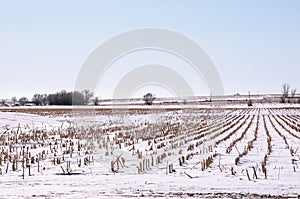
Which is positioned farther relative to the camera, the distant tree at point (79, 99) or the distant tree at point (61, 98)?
the distant tree at point (61, 98)

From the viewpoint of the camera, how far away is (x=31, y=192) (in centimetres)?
636

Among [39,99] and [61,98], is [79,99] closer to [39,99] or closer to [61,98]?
[61,98]

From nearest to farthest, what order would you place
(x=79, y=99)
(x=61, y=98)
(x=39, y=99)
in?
(x=79, y=99)
(x=61, y=98)
(x=39, y=99)

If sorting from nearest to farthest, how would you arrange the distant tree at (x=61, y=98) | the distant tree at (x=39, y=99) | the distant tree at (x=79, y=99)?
1. the distant tree at (x=79, y=99)
2. the distant tree at (x=61, y=98)
3. the distant tree at (x=39, y=99)

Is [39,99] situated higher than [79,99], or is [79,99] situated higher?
[39,99]

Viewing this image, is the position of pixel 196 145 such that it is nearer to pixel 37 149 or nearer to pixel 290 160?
pixel 290 160

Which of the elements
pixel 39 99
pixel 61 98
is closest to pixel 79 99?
pixel 61 98

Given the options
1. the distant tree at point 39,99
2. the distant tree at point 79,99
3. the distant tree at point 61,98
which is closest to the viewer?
the distant tree at point 79,99

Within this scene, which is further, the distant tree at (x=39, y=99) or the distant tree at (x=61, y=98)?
the distant tree at (x=39, y=99)

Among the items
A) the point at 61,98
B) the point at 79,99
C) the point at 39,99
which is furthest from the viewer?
the point at 39,99

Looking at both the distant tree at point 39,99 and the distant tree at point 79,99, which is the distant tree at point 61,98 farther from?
the distant tree at point 79,99

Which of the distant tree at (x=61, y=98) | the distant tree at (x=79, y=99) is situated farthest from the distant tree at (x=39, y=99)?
the distant tree at (x=79, y=99)

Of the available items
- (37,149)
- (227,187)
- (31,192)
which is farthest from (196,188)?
(37,149)

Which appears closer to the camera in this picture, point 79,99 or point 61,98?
point 79,99
